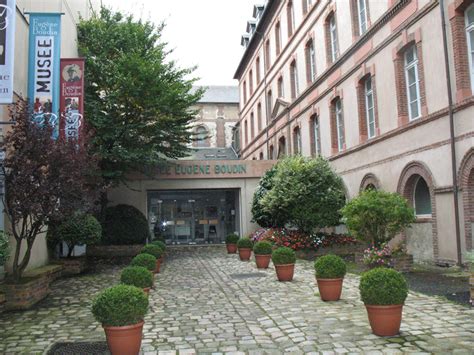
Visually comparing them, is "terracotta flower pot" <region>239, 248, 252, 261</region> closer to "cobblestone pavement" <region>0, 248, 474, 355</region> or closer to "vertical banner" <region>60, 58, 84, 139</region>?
"cobblestone pavement" <region>0, 248, 474, 355</region>

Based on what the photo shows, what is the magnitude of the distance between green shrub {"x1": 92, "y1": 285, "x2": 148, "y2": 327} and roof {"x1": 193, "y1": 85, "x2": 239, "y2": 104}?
170 ft

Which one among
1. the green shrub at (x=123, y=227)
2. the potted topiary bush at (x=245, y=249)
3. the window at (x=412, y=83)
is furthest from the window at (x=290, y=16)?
the potted topiary bush at (x=245, y=249)

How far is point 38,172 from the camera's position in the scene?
875 centimetres

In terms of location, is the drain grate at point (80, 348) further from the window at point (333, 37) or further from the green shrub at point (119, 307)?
the window at point (333, 37)

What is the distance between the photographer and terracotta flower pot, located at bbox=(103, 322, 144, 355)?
5.43 metres

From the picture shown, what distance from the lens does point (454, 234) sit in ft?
40.1

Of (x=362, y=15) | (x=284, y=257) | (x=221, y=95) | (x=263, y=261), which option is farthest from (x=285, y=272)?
(x=221, y=95)

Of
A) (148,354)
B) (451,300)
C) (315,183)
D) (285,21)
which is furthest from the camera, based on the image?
(285,21)

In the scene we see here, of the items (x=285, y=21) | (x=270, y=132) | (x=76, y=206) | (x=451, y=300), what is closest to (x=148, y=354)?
(x=76, y=206)

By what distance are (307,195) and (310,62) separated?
389 inches

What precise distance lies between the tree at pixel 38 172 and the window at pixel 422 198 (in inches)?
400

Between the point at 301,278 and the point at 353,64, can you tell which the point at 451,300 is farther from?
the point at 353,64

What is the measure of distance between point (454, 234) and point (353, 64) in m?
8.81

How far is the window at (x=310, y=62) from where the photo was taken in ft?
77.7
